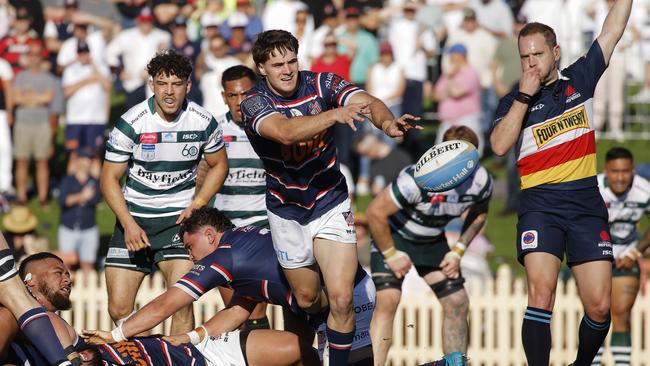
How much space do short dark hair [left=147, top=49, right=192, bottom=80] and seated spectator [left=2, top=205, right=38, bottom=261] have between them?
6591mm

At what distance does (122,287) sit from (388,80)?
29.6 ft

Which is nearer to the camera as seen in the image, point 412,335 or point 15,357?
point 15,357

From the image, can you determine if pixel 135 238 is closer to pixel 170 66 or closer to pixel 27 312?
pixel 170 66

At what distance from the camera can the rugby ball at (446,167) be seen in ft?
27.0

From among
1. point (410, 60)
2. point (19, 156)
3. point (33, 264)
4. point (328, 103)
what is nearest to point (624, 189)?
point (328, 103)

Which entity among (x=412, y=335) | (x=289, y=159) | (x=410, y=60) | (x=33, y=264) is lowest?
(x=412, y=335)

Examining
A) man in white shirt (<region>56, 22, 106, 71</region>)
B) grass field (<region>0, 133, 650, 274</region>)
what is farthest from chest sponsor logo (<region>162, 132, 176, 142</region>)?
man in white shirt (<region>56, 22, 106, 71</region>)

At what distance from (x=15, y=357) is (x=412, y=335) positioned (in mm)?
6587

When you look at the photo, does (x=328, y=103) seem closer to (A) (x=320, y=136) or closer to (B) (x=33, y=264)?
(A) (x=320, y=136)

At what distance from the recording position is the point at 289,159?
8344 mm

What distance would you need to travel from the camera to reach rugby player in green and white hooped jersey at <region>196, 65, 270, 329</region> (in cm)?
1031

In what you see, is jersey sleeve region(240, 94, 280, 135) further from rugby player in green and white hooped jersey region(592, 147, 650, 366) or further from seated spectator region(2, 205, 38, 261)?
seated spectator region(2, 205, 38, 261)

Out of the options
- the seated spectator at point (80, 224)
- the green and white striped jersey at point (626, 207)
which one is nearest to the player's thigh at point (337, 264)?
the green and white striped jersey at point (626, 207)

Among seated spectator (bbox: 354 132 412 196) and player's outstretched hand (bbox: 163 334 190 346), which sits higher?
seated spectator (bbox: 354 132 412 196)
